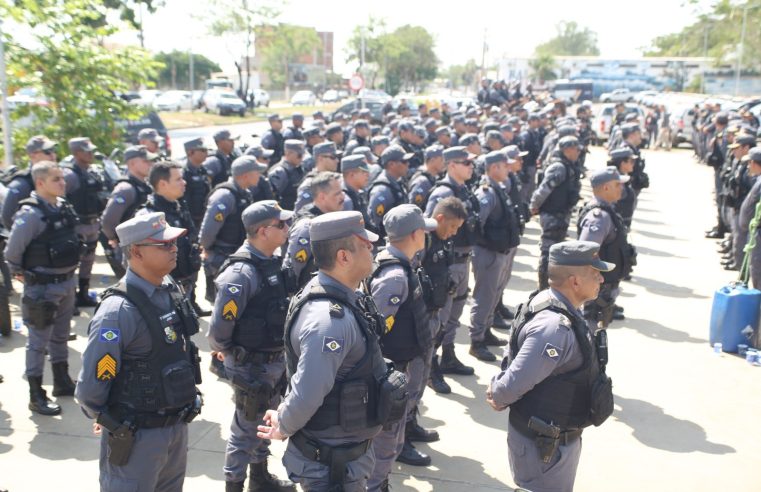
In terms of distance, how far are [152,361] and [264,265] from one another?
1276 millimetres

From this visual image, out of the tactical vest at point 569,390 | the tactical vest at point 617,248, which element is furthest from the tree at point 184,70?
the tactical vest at point 569,390

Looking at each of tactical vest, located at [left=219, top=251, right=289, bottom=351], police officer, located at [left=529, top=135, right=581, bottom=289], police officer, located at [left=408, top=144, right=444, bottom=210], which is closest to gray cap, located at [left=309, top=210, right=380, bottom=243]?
tactical vest, located at [left=219, top=251, right=289, bottom=351]

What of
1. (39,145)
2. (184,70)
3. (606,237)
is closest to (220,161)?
(39,145)

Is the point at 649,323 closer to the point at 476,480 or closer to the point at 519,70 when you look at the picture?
the point at 476,480

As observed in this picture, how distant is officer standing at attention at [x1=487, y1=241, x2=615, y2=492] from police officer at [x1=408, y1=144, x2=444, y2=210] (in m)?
4.32

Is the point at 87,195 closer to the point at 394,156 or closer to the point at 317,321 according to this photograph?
the point at 394,156

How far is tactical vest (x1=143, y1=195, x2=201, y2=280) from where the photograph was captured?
21.7ft

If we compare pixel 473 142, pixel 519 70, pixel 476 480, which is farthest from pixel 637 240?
pixel 519 70

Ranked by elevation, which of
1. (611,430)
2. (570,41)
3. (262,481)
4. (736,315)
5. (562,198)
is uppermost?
(570,41)

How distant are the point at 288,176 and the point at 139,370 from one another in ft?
23.0

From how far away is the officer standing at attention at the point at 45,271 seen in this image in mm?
5766

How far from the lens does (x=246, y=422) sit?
4.50 meters

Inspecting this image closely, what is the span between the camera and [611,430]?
5906 mm

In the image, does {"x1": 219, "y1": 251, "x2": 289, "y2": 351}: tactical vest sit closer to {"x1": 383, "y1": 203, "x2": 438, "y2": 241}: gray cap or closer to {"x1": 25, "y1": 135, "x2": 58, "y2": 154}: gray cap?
{"x1": 383, "y1": 203, "x2": 438, "y2": 241}: gray cap
